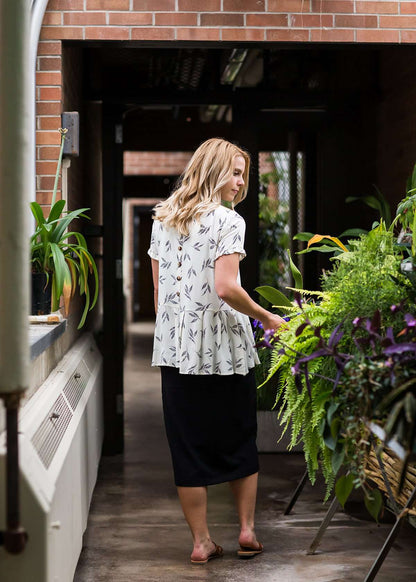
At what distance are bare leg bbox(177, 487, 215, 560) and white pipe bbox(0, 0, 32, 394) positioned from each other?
1.66 meters

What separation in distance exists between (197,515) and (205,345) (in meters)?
0.64

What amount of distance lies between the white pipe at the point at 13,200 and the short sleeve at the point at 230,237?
1.49m

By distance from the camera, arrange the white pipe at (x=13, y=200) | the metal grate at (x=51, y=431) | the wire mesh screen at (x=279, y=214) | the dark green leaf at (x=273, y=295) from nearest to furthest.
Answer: the white pipe at (x=13, y=200), the metal grate at (x=51, y=431), the dark green leaf at (x=273, y=295), the wire mesh screen at (x=279, y=214)

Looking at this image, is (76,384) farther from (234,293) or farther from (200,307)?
(234,293)

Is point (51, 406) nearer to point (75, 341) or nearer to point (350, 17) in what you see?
point (75, 341)

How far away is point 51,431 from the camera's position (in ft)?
7.99

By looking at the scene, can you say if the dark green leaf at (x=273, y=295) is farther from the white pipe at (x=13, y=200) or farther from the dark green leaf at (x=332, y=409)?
the white pipe at (x=13, y=200)

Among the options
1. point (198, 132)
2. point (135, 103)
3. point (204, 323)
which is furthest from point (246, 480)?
point (198, 132)

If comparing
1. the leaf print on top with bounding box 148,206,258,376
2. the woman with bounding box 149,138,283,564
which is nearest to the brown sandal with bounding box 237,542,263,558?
the woman with bounding box 149,138,283,564

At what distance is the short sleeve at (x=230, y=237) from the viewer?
303cm

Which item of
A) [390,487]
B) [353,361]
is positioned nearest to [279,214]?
[390,487]

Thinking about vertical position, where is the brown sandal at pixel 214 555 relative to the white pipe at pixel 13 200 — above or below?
below

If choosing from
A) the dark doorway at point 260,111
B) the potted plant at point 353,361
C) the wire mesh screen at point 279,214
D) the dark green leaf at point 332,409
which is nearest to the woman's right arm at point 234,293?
the potted plant at point 353,361

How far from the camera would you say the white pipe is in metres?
1.56
